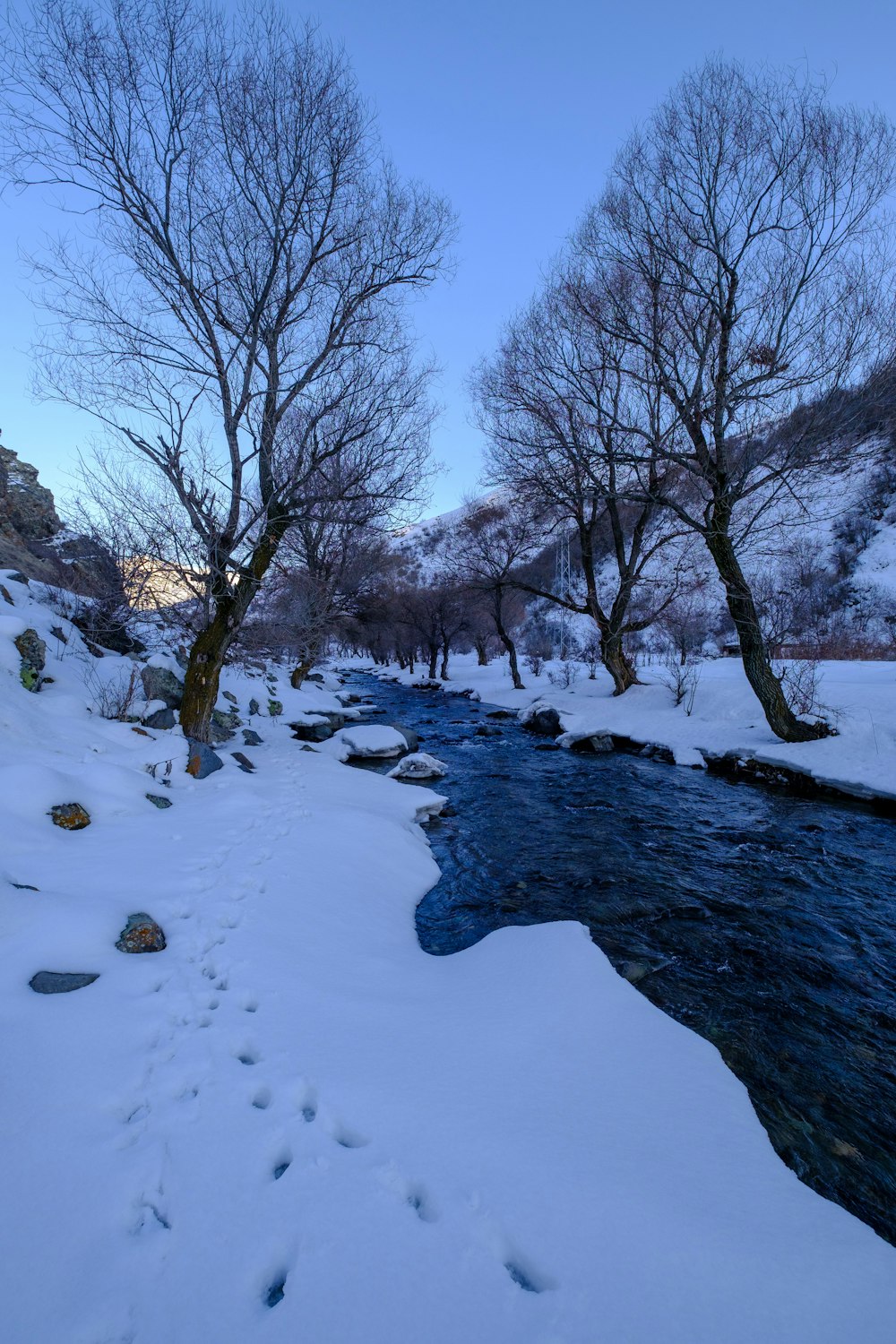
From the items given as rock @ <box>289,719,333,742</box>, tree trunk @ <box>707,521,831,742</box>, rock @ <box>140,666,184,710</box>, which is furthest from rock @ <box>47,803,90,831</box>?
tree trunk @ <box>707,521,831,742</box>

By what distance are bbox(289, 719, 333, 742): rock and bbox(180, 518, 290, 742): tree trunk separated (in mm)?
5314

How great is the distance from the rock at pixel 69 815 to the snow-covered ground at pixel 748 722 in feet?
30.4

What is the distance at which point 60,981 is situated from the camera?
2.36 m

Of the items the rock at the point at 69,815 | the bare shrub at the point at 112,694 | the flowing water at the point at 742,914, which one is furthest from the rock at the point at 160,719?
the flowing water at the point at 742,914

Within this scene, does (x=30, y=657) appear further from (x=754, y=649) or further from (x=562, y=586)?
(x=562, y=586)

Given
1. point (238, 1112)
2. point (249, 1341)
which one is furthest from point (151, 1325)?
point (238, 1112)

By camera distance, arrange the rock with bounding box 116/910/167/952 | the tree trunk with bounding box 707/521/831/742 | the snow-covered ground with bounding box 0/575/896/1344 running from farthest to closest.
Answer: the tree trunk with bounding box 707/521/831/742 → the rock with bounding box 116/910/167/952 → the snow-covered ground with bounding box 0/575/896/1344

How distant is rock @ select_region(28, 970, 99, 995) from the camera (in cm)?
231

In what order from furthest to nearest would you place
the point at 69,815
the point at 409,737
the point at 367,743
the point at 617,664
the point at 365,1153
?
1. the point at 617,664
2. the point at 409,737
3. the point at 367,743
4. the point at 69,815
5. the point at 365,1153

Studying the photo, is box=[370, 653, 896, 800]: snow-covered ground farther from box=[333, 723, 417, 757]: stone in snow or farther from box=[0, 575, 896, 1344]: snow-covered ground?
box=[0, 575, 896, 1344]: snow-covered ground

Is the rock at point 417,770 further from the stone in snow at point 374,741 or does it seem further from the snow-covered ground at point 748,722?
the snow-covered ground at point 748,722

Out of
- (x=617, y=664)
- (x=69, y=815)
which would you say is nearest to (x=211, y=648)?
(x=69, y=815)

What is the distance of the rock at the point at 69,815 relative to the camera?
4.03 metres

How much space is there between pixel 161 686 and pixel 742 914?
312 inches
